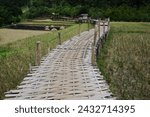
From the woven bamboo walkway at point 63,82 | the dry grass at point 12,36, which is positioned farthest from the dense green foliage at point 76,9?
the woven bamboo walkway at point 63,82

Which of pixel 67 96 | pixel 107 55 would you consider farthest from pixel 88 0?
pixel 67 96

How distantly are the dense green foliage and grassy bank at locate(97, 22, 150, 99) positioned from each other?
17.0 meters

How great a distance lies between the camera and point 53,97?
934 cm

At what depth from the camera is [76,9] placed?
52.5m

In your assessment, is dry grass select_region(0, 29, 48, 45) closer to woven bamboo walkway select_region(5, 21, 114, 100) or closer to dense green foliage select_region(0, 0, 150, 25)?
dense green foliage select_region(0, 0, 150, 25)

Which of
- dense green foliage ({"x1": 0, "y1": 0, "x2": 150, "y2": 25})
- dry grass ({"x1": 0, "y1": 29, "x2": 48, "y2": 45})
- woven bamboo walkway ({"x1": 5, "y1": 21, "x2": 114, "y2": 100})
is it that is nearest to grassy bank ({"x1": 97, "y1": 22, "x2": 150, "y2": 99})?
woven bamboo walkway ({"x1": 5, "y1": 21, "x2": 114, "y2": 100})

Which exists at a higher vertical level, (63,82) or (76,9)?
(76,9)

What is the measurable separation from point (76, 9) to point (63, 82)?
42.3 m

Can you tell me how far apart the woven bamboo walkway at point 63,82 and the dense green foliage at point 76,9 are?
3044 cm

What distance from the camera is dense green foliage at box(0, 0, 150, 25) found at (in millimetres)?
45062

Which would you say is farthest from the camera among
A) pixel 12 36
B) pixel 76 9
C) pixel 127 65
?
pixel 76 9

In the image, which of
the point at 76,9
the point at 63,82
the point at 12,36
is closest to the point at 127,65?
the point at 63,82

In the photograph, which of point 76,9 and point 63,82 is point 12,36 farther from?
point 63,82

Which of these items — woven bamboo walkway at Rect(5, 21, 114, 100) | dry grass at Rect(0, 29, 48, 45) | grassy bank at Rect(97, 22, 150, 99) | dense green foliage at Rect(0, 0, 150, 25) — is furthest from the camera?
dense green foliage at Rect(0, 0, 150, 25)
